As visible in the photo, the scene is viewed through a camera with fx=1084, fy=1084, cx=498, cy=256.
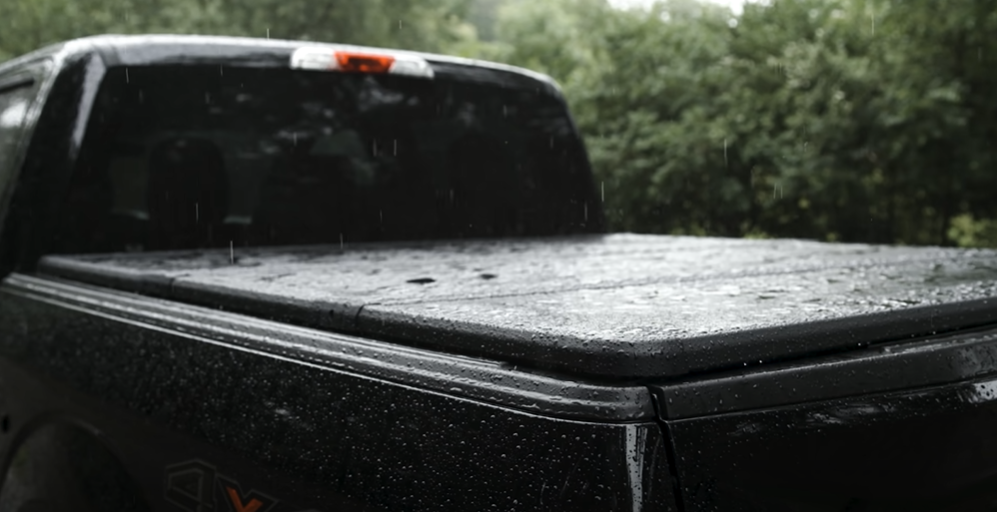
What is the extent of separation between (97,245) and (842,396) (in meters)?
2.46

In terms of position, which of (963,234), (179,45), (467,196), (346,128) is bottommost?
(963,234)

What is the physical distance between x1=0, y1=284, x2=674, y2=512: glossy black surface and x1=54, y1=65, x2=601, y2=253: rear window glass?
841 millimetres

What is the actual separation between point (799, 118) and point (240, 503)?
13.9 meters

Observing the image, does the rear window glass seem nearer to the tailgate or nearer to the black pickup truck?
the black pickup truck

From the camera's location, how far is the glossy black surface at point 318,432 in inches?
45.8

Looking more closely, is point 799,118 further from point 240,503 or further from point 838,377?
point 838,377

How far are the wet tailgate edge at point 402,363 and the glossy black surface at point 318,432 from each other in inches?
0.5

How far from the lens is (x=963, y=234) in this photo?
14055 millimetres

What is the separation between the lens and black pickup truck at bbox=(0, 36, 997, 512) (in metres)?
1.21

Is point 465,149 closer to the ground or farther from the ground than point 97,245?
farther from the ground

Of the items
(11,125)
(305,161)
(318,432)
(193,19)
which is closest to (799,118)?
(305,161)

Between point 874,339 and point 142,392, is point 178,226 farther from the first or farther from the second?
point 874,339

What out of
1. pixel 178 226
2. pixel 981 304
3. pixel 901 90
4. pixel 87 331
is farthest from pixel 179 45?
pixel 901 90

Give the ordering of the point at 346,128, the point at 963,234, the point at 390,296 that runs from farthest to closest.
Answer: the point at 963,234 < the point at 346,128 < the point at 390,296
